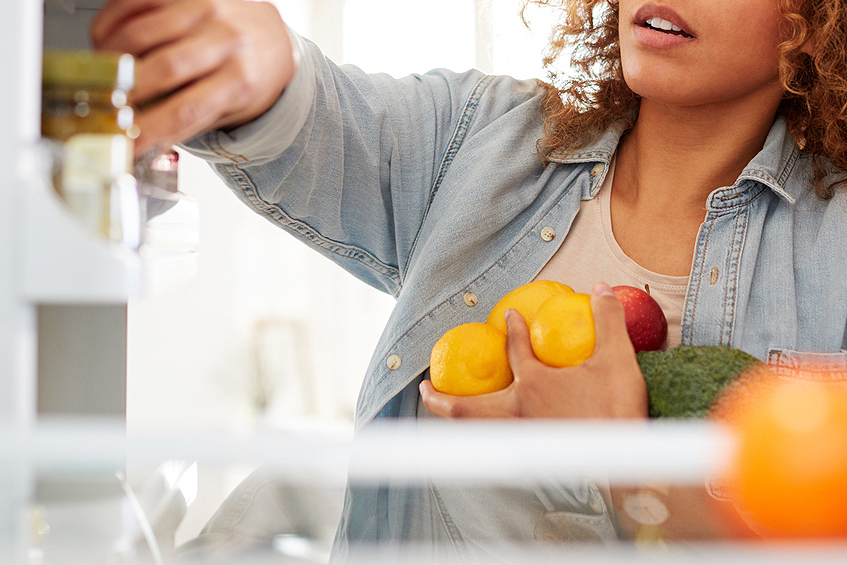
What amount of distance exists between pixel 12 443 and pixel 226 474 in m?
0.15

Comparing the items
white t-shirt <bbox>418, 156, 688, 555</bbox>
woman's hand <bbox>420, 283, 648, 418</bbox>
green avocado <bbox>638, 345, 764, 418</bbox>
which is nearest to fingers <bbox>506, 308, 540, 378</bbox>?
woman's hand <bbox>420, 283, 648, 418</bbox>

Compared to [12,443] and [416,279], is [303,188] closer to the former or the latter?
[416,279]

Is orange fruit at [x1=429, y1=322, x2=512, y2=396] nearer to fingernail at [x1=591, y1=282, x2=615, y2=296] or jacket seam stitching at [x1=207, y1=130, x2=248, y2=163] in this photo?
fingernail at [x1=591, y1=282, x2=615, y2=296]

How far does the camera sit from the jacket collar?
88 cm

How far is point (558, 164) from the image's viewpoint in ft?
3.30

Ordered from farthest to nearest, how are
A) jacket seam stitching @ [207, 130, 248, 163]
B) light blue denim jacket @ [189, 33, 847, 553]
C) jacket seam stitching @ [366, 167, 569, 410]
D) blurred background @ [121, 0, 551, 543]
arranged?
blurred background @ [121, 0, 551, 543]
jacket seam stitching @ [366, 167, 569, 410]
light blue denim jacket @ [189, 33, 847, 553]
jacket seam stitching @ [207, 130, 248, 163]

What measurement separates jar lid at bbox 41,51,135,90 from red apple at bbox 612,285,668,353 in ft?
1.77

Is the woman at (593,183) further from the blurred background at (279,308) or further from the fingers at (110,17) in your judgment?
the blurred background at (279,308)

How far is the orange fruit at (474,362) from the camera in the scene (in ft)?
2.22

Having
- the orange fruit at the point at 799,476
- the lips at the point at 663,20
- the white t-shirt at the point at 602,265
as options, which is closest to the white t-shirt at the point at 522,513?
the orange fruit at the point at 799,476

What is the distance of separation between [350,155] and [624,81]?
45 cm

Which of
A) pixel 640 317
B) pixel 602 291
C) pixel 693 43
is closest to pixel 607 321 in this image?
pixel 602 291

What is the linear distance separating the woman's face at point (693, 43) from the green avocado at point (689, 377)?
1.07 feet

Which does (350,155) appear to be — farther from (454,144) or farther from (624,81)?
(624,81)
